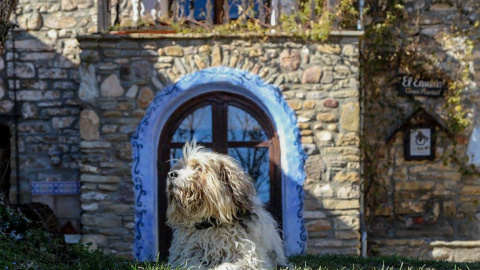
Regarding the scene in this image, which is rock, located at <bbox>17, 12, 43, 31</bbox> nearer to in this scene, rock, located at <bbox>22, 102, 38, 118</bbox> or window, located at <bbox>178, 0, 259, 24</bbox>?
rock, located at <bbox>22, 102, 38, 118</bbox>

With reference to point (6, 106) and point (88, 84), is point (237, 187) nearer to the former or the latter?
point (88, 84)

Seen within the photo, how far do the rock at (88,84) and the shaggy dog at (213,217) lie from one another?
145 inches

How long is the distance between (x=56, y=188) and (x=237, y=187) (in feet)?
16.1

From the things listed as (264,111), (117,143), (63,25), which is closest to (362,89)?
(264,111)

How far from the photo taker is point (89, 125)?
26.7ft

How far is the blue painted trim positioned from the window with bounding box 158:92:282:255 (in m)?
0.23

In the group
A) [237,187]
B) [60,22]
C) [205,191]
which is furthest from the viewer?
[60,22]

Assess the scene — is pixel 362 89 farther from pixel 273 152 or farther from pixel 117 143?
pixel 117 143

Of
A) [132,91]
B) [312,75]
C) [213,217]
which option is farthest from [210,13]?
[213,217]

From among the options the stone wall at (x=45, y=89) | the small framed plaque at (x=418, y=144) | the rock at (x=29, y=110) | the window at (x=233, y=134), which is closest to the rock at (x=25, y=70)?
the stone wall at (x=45, y=89)

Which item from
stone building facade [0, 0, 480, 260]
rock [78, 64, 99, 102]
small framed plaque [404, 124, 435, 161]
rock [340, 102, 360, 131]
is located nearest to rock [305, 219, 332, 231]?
stone building facade [0, 0, 480, 260]

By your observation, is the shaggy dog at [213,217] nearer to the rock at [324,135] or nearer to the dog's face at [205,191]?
the dog's face at [205,191]

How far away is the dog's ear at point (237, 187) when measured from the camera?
15.1ft

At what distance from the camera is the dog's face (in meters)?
4.47
